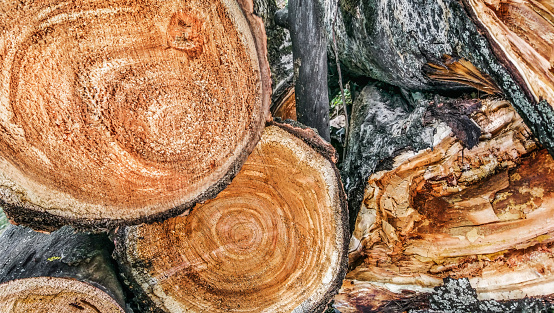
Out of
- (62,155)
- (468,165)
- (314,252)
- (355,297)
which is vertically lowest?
(355,297)

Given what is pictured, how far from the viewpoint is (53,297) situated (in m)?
1.38

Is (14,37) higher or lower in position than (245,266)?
higher

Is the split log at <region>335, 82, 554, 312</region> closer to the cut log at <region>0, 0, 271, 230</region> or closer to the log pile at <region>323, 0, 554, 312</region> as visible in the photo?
the log pile at <region>323, 0, 554, 312</region>

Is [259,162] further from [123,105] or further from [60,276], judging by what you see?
[60,276]

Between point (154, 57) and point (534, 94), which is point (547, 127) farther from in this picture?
point (154, 57)

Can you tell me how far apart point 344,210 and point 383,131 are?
0.48m

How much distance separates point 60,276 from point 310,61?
1.39 metres

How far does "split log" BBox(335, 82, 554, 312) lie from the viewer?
4.32 ft

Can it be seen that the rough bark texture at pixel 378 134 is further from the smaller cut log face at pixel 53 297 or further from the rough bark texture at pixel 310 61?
the smaller cut log face at pixel 53 297

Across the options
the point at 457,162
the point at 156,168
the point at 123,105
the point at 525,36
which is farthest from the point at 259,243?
the point at 525,36

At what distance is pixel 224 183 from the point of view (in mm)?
1320

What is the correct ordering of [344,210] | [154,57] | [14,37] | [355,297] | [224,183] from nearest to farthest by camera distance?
1. [14,37]
2. [154,57]
3. [224,183]
4. [344,210]
5. [355,297]

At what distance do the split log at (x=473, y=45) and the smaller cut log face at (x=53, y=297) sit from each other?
1.55m

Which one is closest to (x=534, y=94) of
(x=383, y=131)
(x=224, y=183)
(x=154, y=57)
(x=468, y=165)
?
(x=468, y=165)
